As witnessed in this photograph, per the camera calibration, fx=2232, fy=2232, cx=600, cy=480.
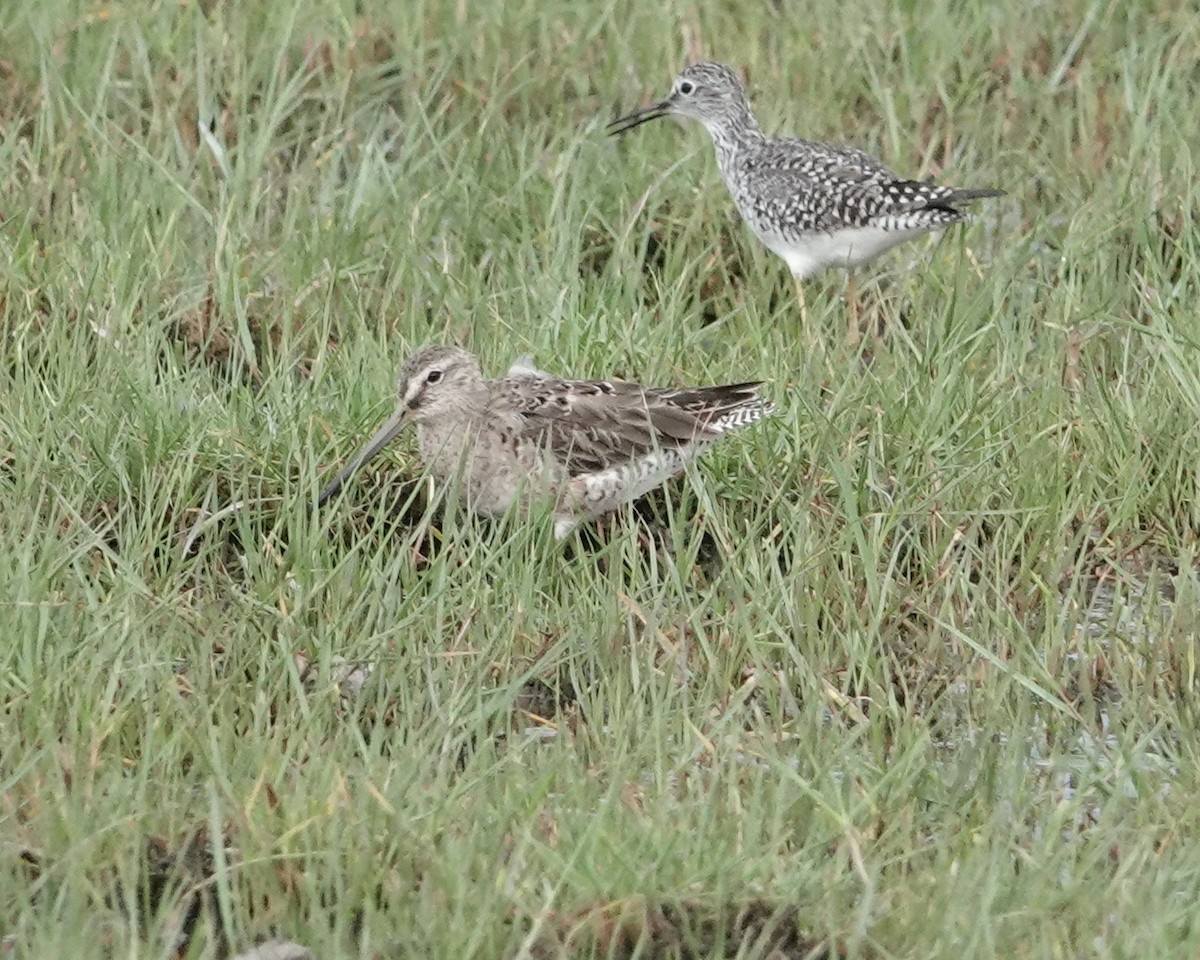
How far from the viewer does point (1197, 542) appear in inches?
238

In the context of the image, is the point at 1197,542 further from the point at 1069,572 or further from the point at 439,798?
the point at 439,798

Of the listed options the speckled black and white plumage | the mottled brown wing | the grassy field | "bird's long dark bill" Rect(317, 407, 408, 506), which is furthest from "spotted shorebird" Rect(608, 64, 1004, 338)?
"bird's long dark bill" Rect(317, 407, 408, 506)

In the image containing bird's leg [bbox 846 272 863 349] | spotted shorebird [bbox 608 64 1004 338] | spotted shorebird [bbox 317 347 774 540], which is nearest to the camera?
spotted shorebird [bbox 317 347 774 540]

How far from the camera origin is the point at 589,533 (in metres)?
6.39

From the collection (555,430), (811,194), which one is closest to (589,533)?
(555,430)

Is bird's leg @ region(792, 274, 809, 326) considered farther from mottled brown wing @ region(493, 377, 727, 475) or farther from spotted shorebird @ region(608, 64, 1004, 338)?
mottled brown wing @ region(493, 377, 727, 475)

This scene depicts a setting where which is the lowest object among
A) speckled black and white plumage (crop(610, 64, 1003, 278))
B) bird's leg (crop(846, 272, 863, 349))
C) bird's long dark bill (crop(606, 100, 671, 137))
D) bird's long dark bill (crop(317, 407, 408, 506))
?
bird's leg (crop(846, 272, 863, 349))

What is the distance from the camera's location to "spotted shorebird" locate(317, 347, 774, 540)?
6145 mm

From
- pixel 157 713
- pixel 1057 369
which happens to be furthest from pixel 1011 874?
pixel 1057 369

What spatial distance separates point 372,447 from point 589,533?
2.28ft

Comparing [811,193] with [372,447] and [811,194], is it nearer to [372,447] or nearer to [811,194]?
[811,194]

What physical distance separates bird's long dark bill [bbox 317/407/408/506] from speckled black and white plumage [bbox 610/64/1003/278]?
6.20ft

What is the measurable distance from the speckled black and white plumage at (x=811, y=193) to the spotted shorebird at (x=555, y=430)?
136 cm

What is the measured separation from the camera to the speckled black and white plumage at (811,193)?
24.4ft
